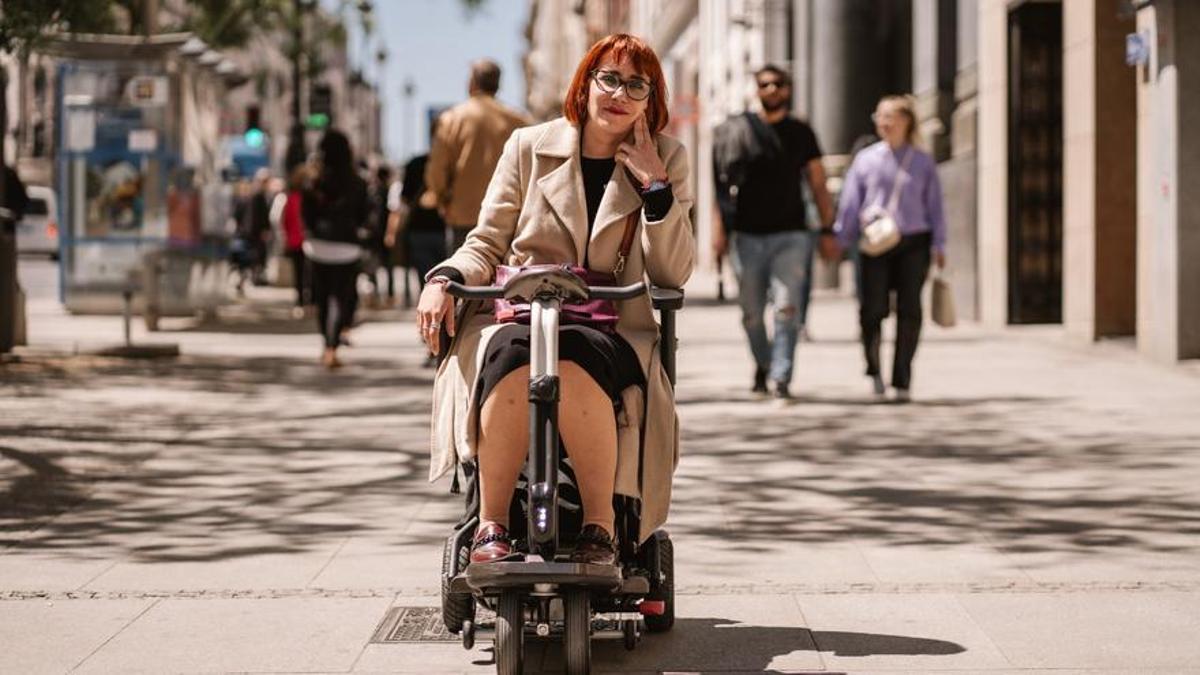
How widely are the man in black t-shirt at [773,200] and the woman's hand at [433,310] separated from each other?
662cm

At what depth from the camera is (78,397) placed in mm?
12844

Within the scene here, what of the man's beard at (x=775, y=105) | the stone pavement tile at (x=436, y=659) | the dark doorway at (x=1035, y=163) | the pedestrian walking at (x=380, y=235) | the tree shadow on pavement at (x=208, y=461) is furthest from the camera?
the pedestrian walking at (x=380, y=235)

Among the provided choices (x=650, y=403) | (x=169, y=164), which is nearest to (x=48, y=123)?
(x=169, y=164)

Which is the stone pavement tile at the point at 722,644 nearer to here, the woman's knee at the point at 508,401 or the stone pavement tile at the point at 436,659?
the stone pavement tile at the point at 436,659

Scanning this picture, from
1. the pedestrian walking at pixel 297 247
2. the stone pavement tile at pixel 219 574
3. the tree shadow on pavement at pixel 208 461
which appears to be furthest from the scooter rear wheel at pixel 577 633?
the pedestrian walking at pixel 297 247

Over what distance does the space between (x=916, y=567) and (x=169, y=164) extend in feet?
52.4

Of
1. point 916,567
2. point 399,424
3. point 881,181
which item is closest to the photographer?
point 916,567

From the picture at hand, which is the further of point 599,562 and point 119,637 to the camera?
point 119,637

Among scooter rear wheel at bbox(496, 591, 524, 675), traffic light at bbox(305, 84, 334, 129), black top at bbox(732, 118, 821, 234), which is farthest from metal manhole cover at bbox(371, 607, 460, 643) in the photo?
traffic light at bbox(305, 84, 334, 129)

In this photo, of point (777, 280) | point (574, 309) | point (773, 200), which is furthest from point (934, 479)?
point (574, 309)

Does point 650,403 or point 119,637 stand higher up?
point 650,403

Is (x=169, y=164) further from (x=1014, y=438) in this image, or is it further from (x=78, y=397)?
(x=1014, y=438)

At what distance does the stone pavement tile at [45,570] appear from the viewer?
260 inches

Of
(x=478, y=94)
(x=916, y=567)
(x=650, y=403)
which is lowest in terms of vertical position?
(x=916, y=567)
